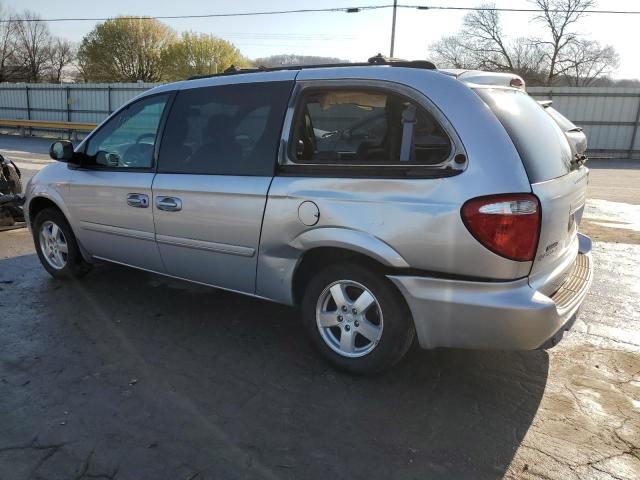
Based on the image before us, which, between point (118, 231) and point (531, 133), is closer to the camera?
point (531, 133)

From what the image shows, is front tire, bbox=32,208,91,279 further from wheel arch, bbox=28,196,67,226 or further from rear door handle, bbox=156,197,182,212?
rear door handle, bbox=156,197,182,212

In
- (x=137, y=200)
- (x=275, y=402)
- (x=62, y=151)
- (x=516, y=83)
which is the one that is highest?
(x=516, y=83)

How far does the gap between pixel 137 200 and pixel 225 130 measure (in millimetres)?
962

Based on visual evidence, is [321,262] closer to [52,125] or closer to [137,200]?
[137,200]

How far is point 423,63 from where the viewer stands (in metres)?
3.03

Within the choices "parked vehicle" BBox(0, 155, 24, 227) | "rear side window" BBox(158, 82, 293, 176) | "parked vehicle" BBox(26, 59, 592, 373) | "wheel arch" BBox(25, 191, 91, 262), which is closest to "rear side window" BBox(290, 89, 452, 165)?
"parked vehicle" BBox(26, 59, 592, 373)

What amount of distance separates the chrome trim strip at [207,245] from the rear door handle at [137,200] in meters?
0.28

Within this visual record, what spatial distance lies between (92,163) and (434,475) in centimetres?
365

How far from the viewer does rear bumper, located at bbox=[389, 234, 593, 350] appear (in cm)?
261

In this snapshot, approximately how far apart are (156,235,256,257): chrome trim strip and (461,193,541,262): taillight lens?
1.49 m

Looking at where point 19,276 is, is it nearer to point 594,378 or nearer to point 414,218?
point 414,218

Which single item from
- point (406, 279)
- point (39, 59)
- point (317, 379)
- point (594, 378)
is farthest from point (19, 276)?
point (39, 59)

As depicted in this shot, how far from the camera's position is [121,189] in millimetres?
4078

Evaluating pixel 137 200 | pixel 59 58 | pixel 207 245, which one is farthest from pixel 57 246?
pixel 59 58
